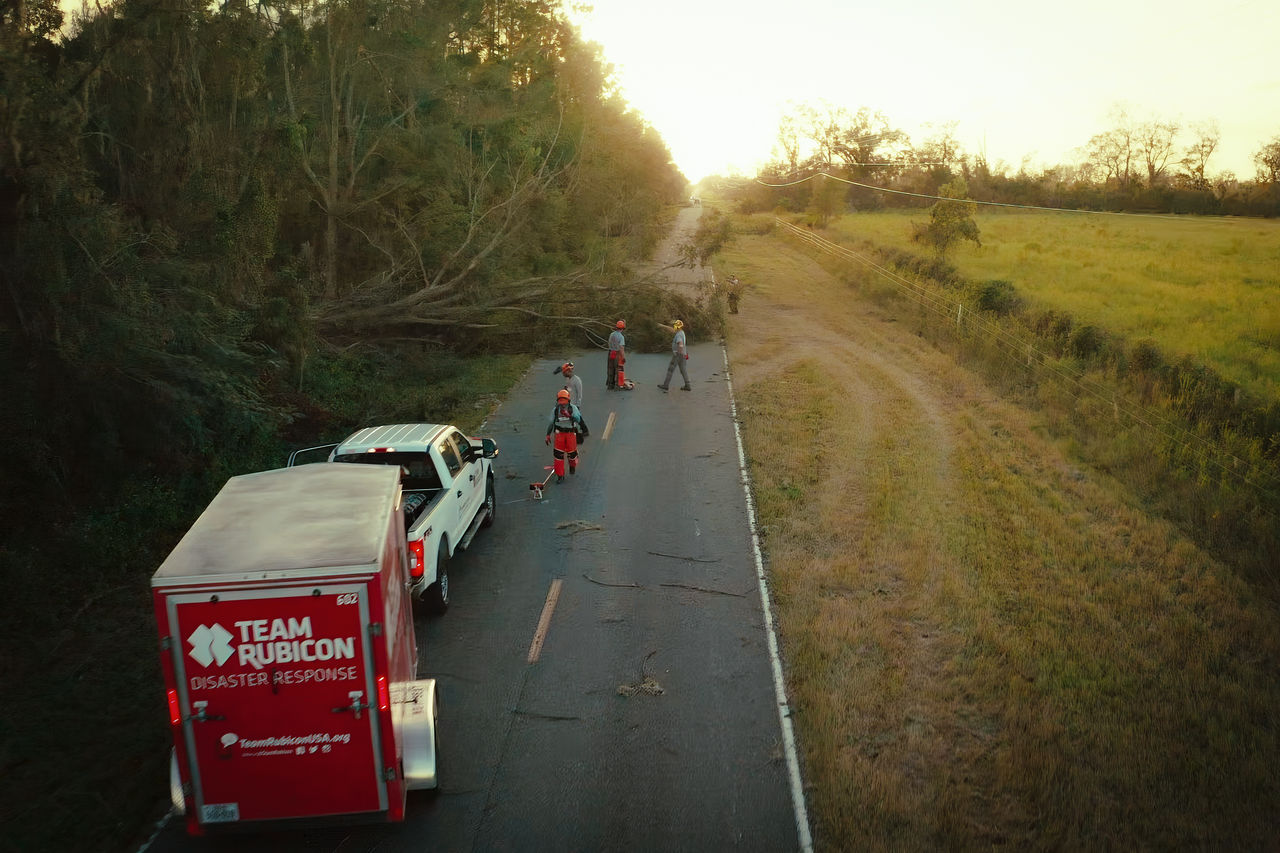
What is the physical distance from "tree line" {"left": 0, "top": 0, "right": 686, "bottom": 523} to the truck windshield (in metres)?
3.71

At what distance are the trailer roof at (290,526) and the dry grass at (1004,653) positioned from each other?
13.5ft

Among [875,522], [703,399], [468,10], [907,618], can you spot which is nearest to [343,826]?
[907,618]

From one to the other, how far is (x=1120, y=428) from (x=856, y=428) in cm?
535

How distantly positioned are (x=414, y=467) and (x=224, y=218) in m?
6.87

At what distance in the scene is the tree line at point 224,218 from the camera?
463 inches

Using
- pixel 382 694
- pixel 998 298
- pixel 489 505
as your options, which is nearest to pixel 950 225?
pixel 998 298

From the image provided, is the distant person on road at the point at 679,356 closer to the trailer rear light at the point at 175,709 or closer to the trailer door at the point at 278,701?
the trailer door at the point at 278,701

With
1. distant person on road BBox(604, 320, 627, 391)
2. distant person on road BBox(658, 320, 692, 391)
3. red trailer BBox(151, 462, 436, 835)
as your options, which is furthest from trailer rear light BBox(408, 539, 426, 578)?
distant person on road BBox(604, 320, 627, 391)

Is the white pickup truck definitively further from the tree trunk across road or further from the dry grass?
the dry grass

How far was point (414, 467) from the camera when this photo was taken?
36.7 ft

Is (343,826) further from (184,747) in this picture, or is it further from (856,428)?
(856,428)

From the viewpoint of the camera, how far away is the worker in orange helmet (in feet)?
50.2

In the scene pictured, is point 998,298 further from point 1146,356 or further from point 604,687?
point 604,687

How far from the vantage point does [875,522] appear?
14.2 m
